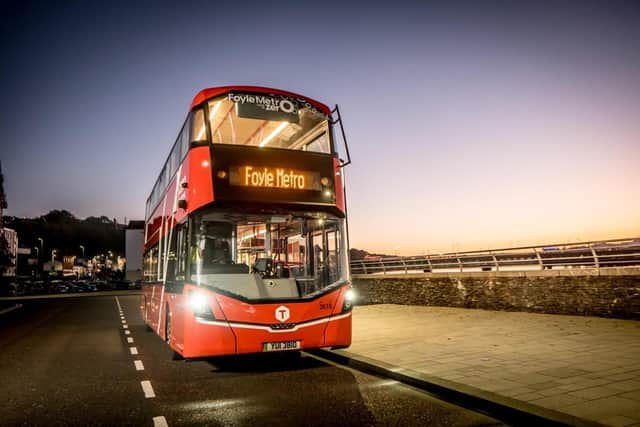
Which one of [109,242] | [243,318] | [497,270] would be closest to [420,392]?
[243,318]

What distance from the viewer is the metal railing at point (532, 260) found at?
41.8ft

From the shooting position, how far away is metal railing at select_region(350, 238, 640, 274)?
41.8ft

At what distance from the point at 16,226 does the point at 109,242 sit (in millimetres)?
30032

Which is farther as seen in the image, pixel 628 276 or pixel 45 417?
pixel 628 276

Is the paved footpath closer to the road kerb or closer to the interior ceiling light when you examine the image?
the road kerb

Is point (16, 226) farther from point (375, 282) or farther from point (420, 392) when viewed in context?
point (420, 392)

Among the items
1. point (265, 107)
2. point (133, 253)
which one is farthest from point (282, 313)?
point (133, 253)

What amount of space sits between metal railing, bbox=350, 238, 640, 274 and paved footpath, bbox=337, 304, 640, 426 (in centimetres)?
167

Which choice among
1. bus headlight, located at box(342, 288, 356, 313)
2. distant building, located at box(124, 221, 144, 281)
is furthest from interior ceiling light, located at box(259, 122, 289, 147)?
distant building, located at box(124, 221, 144, 281)

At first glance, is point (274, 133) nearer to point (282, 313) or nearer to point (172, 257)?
point (172, 257)

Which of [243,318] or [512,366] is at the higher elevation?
[243,318]

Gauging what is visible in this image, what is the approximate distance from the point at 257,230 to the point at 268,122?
1913 mm

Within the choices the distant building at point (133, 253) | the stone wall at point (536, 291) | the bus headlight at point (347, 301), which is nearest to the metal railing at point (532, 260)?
the stone wall at point (536, 291)

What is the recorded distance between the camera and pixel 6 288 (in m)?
54.9
